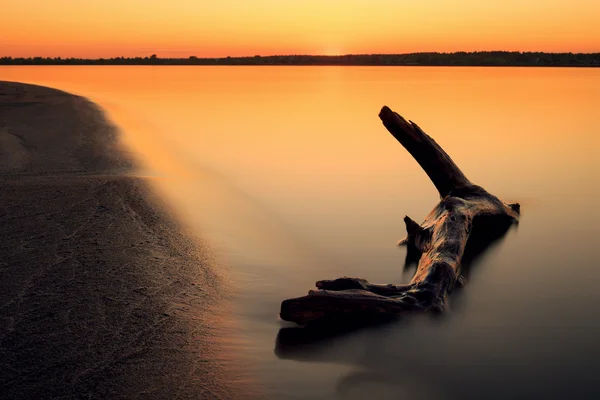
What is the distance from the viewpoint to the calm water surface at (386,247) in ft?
12.6

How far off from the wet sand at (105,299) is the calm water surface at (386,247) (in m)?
0.32

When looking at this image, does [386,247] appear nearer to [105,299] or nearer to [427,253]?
[427,253]

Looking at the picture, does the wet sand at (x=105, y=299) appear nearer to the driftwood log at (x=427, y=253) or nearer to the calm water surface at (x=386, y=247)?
the calm water surface at (x=386, y=247)

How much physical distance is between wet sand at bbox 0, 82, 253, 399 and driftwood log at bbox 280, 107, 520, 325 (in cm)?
74

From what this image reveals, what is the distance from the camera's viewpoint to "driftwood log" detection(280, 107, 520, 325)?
13.9ft

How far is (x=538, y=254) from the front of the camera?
256 inches

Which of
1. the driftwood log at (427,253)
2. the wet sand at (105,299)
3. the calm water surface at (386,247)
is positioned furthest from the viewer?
the driftwood log at (427,253)

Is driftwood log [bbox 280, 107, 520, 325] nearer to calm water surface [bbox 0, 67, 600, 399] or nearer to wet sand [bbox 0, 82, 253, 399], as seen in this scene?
calm water surface [bbox 0, 67, 600, 399]

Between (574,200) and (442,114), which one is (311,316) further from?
(442,114)

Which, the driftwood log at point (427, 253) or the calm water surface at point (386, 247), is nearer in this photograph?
the calm water surface at point (386, 247)

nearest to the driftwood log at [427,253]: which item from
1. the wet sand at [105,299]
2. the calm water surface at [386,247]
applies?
the calm water surface at [386,247]

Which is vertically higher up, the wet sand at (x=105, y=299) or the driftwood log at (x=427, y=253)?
the driftwood log at (x=427, y=253)

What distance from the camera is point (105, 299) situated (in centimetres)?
454

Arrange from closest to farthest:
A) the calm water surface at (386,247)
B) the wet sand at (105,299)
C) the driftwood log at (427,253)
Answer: the wet sand at (105,299) < the calm water surface at (386,247) < the driftwood log at (427,253)
